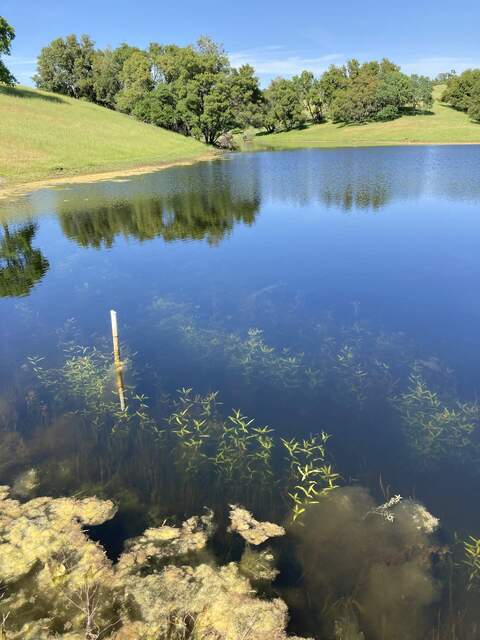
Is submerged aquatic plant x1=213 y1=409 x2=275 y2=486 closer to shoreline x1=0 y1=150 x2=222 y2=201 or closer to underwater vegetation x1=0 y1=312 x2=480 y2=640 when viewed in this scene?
underwater vegetation x1=0 y1=312 x2=480 y2=640

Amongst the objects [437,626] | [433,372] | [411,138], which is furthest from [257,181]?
[411,138]

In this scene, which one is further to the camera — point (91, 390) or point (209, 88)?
point (209, 88)

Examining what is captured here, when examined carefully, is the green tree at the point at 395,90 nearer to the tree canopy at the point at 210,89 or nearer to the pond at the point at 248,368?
the tree canopy at the point at 210,89

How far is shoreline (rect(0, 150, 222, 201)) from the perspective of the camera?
53.9 m

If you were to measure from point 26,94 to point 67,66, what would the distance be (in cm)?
3836

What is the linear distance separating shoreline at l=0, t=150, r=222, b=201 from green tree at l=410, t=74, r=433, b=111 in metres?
94.0

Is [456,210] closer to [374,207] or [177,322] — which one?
[374,207]

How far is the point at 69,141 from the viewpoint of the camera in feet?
254

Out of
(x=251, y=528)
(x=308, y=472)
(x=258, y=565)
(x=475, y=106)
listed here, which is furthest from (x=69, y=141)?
(x=475, y=106)

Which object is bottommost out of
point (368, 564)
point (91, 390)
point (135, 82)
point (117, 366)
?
point (368, 564)

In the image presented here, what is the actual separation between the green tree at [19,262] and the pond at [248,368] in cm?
19

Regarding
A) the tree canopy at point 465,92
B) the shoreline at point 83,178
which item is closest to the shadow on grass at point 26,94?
the shoreline at point 83,178

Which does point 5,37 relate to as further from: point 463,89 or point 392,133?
point 463,89

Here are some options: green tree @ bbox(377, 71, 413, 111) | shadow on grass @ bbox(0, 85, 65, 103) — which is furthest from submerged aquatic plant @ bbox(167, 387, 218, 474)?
green tree @ bbox(377, 71, 413, 111)
